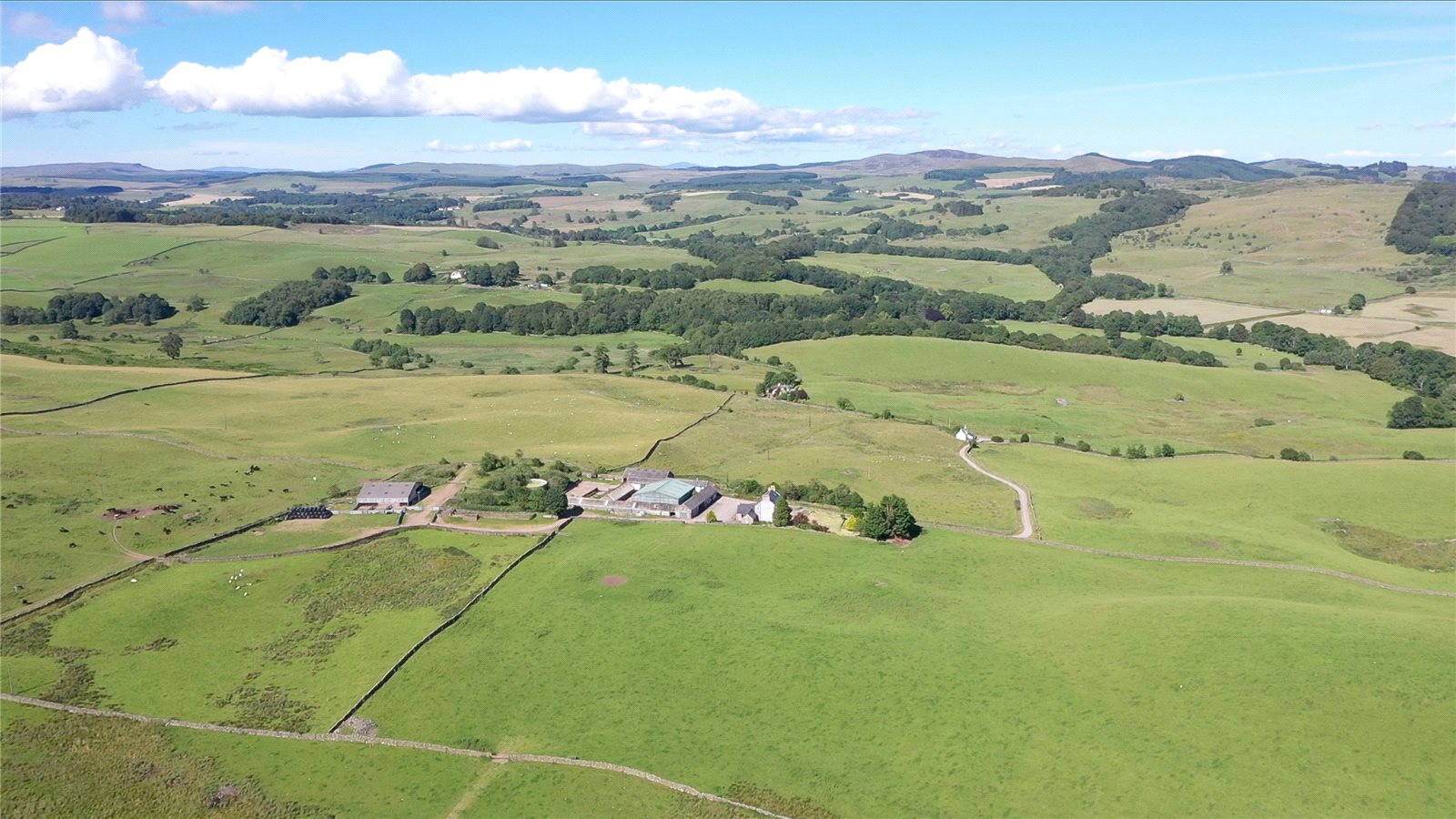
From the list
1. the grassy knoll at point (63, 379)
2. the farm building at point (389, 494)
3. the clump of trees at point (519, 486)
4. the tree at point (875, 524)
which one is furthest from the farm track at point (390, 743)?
the grassy knoll at point (63, 379)

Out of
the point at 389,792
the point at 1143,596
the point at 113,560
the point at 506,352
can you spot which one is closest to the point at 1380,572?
the point at 1143,596

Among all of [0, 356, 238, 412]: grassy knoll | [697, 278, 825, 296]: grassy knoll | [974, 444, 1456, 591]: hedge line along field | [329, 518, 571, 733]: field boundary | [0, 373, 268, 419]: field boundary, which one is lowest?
[329, 518, 571, 733]: field boundary

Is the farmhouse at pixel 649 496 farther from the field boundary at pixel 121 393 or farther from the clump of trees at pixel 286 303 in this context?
the clump of trees at pixel 286 303

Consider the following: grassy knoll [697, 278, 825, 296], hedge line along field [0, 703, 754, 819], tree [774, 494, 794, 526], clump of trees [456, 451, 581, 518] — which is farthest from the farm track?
grassy knoll [697, 278, 825, 296]

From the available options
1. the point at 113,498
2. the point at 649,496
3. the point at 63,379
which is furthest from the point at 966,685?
the point at 63,379

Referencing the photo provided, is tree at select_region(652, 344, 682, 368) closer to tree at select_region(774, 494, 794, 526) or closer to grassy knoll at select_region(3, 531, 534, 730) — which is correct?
tree at select_region(774, 494, 794, 526)

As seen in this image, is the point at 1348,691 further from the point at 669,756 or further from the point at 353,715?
the point at 353,715
